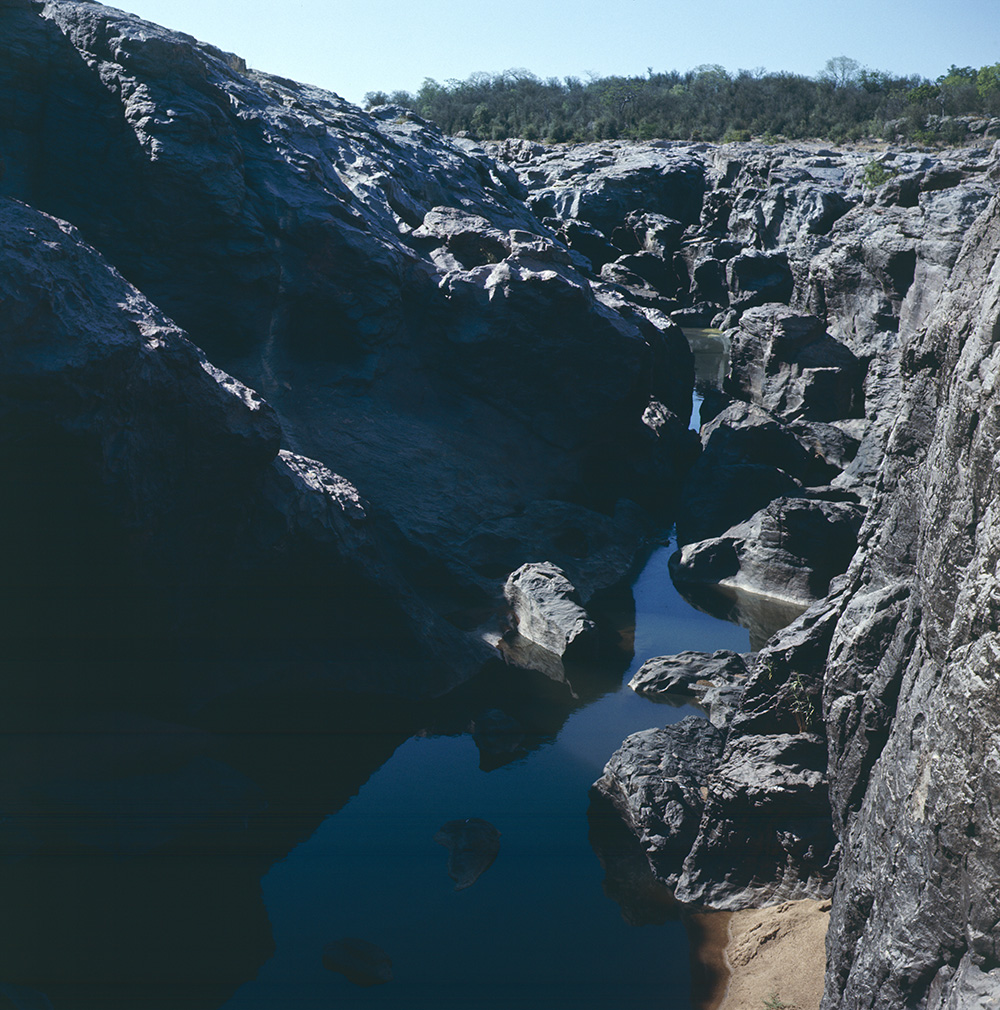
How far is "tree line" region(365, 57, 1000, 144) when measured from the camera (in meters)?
58.4

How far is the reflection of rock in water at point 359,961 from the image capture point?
7.70 metres

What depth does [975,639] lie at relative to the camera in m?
4.79

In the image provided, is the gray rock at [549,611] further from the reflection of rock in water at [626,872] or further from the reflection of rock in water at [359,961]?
the reflection of rock in water at [359,961]

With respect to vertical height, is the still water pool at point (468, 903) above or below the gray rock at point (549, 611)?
below

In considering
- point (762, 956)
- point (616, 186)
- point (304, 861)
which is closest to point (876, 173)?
point (616, 186)


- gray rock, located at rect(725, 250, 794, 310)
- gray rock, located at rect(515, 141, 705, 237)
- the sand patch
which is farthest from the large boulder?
gray rock, located at rect(515, 141, 705, 237)

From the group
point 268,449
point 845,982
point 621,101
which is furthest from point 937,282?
point 621,101

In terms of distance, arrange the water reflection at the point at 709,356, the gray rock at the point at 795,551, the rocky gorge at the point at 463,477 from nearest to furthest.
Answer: the rocky gorge at the point at 463,477 < the gray rock at the point at 795,551 < the water reflection at the point at 709,356

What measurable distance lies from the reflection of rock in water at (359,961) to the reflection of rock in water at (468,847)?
1181mm

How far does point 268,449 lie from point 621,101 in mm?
78503

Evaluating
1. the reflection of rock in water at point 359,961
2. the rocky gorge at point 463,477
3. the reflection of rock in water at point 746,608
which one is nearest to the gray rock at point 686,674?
the rocky gorge at point 463,477

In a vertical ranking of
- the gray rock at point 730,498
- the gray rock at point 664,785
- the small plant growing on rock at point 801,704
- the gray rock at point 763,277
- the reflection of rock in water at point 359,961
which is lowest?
the reflection of rock in water at point 359,961

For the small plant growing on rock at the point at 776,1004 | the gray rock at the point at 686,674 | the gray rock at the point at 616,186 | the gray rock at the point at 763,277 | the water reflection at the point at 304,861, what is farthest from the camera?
the gray rock at the point at 616,186

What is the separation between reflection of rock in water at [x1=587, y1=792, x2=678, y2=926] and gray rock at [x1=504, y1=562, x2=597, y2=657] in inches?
130
